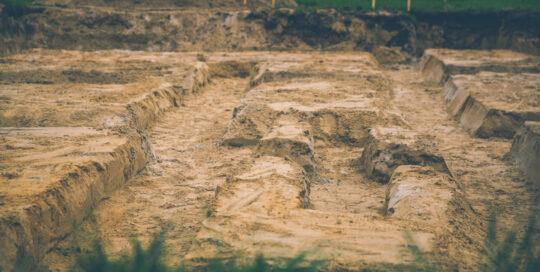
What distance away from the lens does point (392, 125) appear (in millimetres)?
5141

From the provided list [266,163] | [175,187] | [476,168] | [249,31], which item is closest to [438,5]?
[249,31]

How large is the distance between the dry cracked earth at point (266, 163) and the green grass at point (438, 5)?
3.12 metres

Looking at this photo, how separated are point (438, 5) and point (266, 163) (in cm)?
847

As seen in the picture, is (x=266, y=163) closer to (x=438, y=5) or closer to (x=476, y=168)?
(x=476, y=168)

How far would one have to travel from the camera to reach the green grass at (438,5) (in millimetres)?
10383

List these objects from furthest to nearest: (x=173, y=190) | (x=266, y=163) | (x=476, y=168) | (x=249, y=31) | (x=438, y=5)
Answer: (x=438, y=5) → (x=249, y=31) → (x=476, y=168) → (x=173, y=190) → (x=266, y=163)

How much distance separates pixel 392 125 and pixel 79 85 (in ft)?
10.4

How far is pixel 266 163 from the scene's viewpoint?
3641mm

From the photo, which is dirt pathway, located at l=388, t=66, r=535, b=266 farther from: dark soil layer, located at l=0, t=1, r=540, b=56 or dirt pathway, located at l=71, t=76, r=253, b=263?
dark soil layer, located at l=0, t=1, r=540, b=56

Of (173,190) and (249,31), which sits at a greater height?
(249,31)

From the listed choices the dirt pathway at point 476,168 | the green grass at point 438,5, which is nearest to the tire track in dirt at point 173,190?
the dirt pathway at point 476,168

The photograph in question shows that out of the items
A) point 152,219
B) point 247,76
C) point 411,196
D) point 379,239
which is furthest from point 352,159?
point 247,76

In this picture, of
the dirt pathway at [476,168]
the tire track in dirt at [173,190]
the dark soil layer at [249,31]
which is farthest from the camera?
the dark soil layer at [249,31]

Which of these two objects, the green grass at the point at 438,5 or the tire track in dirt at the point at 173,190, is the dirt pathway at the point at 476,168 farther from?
the green grass at the point at 438,5
